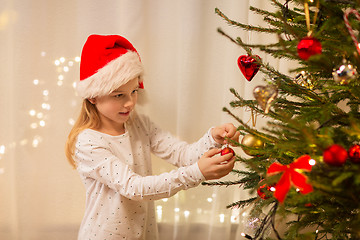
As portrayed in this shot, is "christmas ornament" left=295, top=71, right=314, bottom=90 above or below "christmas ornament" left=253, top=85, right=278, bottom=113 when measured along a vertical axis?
above

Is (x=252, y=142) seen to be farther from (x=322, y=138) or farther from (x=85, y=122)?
(x=85, y=122)

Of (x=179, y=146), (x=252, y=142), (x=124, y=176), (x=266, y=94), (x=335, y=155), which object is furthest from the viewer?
(x=179, y=146)

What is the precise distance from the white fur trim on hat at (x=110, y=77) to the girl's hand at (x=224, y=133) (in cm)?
36

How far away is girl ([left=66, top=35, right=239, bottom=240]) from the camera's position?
3.94ft

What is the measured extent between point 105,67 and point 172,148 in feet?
1.43

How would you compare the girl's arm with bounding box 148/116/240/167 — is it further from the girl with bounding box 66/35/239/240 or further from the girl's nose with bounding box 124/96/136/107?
the girl's nose with bounding box 124/96/136/107

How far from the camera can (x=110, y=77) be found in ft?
4.07

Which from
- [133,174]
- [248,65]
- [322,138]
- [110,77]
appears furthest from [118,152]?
[322,138]

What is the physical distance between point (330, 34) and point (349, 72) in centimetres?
24


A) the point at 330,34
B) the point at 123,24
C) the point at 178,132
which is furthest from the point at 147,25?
the point at 330,34

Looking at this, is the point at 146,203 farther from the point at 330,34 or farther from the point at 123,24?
the point at 330,34

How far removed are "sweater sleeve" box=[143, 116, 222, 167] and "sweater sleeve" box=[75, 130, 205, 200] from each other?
0.22 metres

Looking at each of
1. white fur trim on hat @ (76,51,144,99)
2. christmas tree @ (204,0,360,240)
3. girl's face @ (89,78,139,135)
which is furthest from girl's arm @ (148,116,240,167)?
christmas tree @ (204,0,360,240)

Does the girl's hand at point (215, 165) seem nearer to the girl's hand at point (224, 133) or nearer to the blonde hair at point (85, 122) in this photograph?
the girl's hand at point (224, 133)
